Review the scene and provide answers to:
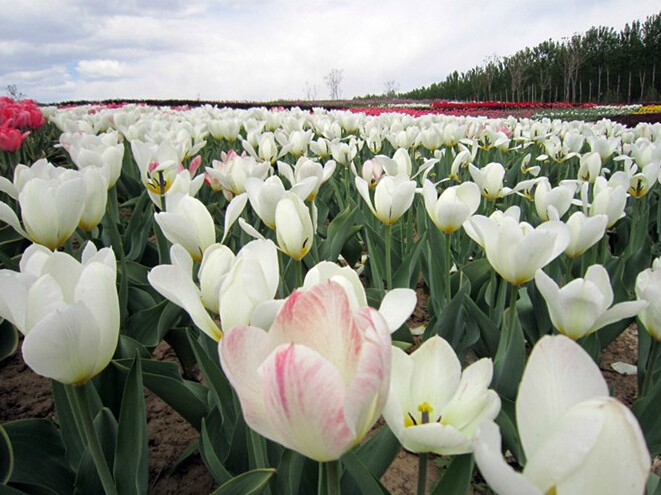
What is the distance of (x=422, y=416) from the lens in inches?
25.4

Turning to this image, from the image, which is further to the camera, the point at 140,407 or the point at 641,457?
the point at 140,407

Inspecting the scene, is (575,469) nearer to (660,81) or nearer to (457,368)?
(457,368)

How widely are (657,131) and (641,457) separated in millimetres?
4895

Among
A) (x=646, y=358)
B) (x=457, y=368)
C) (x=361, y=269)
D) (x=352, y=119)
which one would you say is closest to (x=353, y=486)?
(x=457, y=368)

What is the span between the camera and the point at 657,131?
4.31 meters

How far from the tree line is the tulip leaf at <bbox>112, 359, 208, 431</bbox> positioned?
43.8 metres

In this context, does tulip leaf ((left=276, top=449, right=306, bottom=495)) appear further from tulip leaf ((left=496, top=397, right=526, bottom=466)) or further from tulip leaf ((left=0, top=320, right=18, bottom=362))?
tulip leaf ((left=0, top=320, right=18, bottom=362))

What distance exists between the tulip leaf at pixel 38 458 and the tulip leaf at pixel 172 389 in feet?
0.69

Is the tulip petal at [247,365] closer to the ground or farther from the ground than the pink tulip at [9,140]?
closer to the ground

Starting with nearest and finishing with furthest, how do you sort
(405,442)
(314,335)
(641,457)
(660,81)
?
(641,457) < (314,335) < (405,442) < (660,81)

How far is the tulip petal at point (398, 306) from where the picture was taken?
0.61 meters

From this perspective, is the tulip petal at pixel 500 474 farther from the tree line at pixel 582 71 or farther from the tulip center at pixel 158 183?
the tree line at pixel 582 71

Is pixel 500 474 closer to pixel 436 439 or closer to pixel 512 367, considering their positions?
pixel 436 439

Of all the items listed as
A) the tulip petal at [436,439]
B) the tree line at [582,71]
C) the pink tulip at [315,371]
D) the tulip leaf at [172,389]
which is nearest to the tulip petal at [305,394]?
the pink tulip at [315,371]
